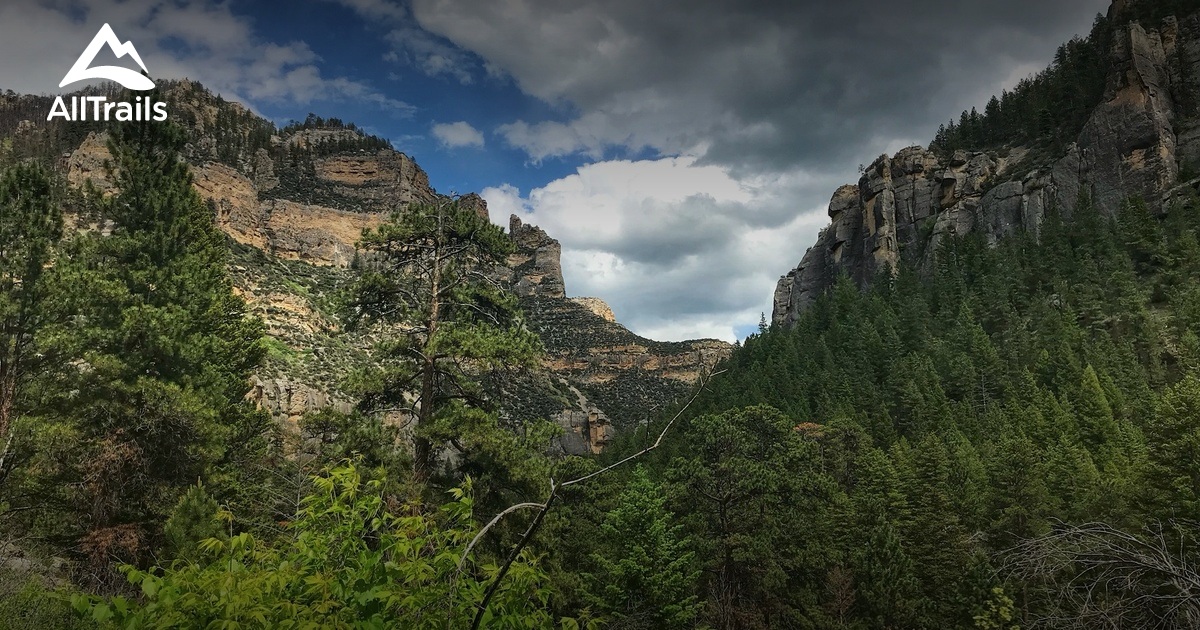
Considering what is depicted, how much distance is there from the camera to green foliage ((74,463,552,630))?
2559 millimetres

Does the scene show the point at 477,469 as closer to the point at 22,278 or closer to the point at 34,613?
the point at 34,613

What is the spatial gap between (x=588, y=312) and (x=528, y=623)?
399 ft

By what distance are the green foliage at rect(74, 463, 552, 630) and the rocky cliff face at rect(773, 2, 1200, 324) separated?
9465 centimetres

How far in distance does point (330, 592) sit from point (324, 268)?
8044 centimetres

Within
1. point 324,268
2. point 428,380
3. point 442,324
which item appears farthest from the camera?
point 324,268

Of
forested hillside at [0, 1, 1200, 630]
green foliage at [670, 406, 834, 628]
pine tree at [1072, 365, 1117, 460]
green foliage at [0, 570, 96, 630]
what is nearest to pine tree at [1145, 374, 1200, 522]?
forested hillside at [0, 1, 1200, 630]

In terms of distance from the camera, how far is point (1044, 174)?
275ft

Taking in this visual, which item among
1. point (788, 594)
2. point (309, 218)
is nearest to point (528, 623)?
point (788, 594)

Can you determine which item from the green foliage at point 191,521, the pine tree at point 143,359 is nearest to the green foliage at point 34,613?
the green foliage at point 191,521

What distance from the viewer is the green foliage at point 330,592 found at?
8.39 feet

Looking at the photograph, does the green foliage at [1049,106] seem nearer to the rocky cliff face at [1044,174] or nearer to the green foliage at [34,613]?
the rocky cliff face at [1044,174]

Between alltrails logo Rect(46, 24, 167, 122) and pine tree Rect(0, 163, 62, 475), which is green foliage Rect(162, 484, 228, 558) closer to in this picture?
pine tree Rect(0, 163, 62, 475)

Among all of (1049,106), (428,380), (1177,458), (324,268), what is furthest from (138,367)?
(1049,106)

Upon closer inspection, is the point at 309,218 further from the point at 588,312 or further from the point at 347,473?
the point at 347,473
